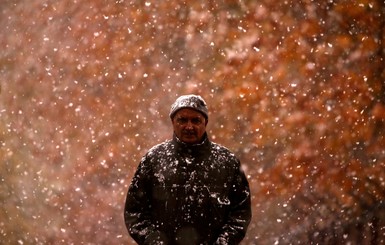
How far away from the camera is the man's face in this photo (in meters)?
3.23

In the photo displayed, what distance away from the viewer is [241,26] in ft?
27.3

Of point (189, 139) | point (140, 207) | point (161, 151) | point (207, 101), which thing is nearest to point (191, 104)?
point (189, 139)

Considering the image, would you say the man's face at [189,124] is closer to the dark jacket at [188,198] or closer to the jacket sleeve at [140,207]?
the dark jacket at [188,198]

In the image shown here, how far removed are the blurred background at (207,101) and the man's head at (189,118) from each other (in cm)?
458

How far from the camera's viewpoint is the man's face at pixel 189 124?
323 cm

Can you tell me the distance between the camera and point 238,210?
3.35 meters

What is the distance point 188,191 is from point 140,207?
295 millimetres

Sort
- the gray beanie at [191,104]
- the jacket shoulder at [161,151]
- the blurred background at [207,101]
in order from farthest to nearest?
the blurred background at [207,101] < the jacket shoulder at [161,151] < the gray beanie at [191,104]

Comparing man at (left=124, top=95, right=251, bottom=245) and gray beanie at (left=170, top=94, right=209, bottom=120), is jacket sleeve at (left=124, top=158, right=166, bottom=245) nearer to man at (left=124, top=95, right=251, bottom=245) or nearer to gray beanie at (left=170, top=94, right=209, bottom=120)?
man at (left=124, top=95, right=251, bottom=245)

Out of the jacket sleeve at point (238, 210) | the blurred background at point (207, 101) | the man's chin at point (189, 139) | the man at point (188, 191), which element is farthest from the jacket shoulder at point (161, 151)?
the blurred background at point (207, 101)

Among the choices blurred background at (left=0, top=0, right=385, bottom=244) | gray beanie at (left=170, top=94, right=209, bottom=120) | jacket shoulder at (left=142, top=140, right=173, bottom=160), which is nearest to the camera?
gray beanie at (left=170, top=94, right=209, bottom=120)

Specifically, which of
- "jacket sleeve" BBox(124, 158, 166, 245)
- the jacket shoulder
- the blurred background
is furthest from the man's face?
the blurred background

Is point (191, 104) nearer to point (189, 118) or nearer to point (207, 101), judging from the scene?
point (189, 118)

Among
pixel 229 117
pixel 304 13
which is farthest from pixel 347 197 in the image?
pixel 304 13
